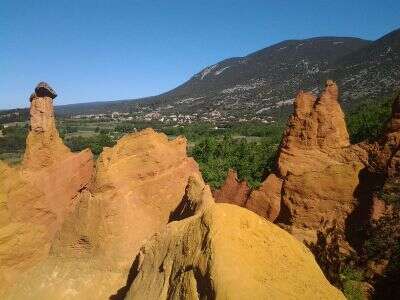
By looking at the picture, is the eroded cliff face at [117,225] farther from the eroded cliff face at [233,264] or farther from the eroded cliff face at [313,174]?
the eroded cliff face at [313,174]

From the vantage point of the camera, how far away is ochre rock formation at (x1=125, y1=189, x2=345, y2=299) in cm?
890

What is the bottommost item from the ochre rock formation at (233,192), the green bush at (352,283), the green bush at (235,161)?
the green bush at (235,161)

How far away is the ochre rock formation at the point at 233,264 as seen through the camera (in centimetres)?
890

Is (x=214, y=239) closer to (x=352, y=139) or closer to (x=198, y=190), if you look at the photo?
(x=198, y=190)

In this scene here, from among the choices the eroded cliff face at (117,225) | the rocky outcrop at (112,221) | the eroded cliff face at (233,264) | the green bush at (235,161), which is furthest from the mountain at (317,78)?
the eroded cliff face at (233,264)

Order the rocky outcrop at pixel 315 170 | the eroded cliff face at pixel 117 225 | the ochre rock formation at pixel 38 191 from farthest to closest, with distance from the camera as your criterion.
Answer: the rocky outcrop at pixel 315 170
the ochre rock formation at pixel 38 191
the eroded cliff face at pixel 117 225

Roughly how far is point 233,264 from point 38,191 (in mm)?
12006

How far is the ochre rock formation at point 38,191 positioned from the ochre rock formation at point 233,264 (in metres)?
7.23

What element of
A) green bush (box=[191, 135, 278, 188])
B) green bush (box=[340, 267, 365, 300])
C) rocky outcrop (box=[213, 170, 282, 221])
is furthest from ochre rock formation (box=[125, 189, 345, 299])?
green bush (box=[191, 135, 278, 188])

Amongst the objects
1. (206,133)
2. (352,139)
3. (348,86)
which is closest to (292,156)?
(352,139)

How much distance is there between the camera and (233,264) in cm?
928

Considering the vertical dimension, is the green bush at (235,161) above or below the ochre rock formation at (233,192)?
below

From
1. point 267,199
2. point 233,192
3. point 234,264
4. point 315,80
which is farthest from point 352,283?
point 315,80

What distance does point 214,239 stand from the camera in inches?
392
